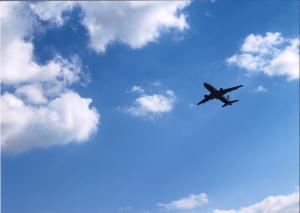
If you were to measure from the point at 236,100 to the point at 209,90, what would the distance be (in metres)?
17.2

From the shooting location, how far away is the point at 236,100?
110 m

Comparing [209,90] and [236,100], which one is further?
[236,100]

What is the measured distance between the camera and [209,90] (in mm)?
95625

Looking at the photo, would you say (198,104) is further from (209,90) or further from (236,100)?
(236,100)

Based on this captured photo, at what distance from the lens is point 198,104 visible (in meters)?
101

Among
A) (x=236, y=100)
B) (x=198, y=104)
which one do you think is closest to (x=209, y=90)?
(x=198, y=104)

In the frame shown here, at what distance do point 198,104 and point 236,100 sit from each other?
47.2 ft

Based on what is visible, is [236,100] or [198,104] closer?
[198,104]

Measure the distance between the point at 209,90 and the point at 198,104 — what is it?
21.8 ft
